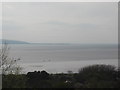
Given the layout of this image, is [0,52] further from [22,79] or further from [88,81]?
[88,81]

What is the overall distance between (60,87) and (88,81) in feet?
1.57

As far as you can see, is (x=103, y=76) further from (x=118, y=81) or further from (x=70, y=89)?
(x=70, y=89)

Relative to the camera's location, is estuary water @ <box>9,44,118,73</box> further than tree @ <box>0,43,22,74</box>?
Yes

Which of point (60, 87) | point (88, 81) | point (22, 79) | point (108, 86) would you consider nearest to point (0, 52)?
point (22, 79)

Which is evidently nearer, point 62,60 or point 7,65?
point 7,65

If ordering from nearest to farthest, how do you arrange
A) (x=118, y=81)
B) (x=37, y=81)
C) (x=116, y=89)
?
(x=116, y=89) < (x=118, y=81) < (x=37, y=81)

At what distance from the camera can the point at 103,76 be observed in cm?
436

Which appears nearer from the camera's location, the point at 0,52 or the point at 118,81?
the point at 118,81

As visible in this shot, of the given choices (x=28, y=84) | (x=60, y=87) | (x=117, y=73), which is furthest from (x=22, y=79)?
(x=117, y=73)

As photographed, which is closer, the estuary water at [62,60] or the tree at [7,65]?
the tree at [7,65]

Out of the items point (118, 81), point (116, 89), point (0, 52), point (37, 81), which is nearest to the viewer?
point (116, 89)

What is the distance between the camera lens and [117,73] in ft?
15.9

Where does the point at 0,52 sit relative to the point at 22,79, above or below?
above

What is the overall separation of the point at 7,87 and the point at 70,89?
1.05 m
